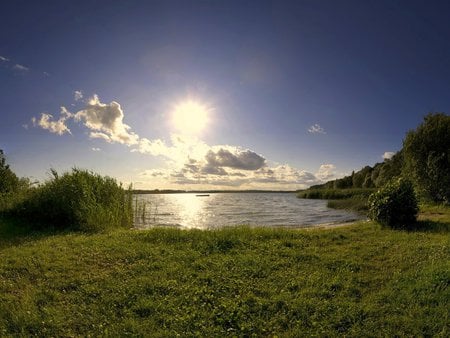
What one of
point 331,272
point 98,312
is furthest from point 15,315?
point 331,272

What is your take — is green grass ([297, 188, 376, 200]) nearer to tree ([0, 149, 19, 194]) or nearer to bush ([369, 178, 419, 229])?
bush ([369, 178, 419, 229])

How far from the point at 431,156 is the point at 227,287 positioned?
76.7 feet

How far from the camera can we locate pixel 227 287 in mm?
7461

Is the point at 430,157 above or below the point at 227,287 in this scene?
above

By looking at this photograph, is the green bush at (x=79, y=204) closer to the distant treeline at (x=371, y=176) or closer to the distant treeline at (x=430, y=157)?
the distant treeline at (x=430, y=157)

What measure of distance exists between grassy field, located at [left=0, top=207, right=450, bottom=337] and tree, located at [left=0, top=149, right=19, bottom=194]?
690 inches

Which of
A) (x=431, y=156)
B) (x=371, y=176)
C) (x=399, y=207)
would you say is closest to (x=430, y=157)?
(x=431, y=156)

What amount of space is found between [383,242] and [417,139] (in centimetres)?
1867

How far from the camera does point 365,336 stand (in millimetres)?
5609

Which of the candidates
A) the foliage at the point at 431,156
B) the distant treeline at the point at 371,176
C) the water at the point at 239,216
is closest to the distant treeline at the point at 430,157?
the foliage at the point at 431,156

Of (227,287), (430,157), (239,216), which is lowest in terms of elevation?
(239,216)

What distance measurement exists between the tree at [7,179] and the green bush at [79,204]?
8.46 metres

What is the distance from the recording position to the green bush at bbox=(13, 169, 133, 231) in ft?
53.2

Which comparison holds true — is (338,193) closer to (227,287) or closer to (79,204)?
(79,204)
